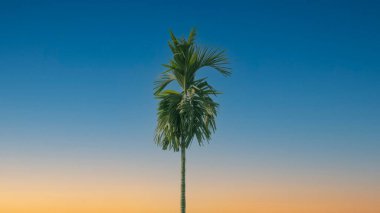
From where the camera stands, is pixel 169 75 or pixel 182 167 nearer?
pixel 182 167

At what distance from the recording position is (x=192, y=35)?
24625 millimetres

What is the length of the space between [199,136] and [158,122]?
227 cm

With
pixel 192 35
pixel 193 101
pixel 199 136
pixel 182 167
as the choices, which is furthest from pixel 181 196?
pixel 192 35

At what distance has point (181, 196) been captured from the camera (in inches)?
922

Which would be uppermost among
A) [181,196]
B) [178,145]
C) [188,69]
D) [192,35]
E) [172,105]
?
[192,35]

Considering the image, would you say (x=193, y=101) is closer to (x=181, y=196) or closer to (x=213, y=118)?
(x=213, y=118)

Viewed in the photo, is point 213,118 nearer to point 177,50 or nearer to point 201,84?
point 201,84

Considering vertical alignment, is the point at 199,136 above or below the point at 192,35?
below

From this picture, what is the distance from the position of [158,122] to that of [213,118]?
8.81 feet

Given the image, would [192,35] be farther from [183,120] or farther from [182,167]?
[182,167]

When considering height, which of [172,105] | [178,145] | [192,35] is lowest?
[178,145]

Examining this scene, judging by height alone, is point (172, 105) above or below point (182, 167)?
above

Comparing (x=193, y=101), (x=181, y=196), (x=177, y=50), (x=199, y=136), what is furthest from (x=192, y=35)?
(x=181, y=196)

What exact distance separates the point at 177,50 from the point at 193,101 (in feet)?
8.20
